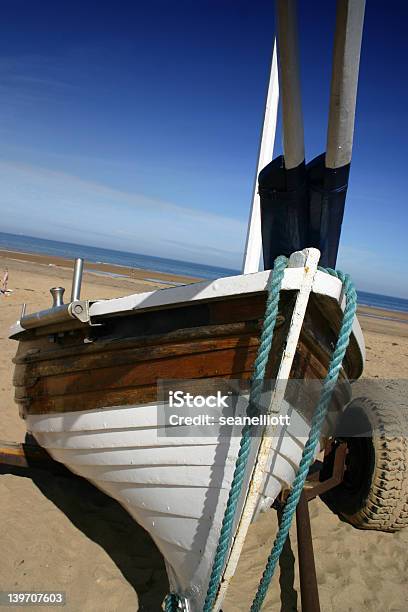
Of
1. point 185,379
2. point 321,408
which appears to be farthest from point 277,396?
point 185,379

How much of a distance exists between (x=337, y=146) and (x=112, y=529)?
2849 mm

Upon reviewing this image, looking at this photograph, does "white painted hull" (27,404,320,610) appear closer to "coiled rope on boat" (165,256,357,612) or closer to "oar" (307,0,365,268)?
"coiled rope on boat" (165,256,357,612)

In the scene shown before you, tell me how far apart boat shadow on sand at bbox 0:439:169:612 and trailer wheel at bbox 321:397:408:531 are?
1.44 metres

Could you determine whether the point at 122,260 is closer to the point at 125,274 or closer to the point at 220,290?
the point at 125,274

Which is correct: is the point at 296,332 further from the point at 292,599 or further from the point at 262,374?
the point at 292,599

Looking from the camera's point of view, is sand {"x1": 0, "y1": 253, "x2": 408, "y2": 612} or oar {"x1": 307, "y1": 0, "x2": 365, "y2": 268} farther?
sand {"x1": 0, "y1": 253, "x2": 408, "y2": 612}

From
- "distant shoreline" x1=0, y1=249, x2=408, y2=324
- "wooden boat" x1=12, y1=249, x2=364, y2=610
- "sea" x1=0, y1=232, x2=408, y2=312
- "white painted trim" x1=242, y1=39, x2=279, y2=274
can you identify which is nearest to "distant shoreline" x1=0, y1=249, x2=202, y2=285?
"distant shoreline" x1=0, y1=249, x2=408, y2=324

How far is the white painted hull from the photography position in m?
2.13

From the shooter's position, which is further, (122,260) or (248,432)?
(122,260)

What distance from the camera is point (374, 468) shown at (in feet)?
10.00

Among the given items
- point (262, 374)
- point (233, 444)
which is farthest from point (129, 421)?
point (262, 374)

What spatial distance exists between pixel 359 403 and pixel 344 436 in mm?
305

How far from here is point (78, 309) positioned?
85.6 inches

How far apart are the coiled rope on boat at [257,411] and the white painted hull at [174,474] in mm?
64
